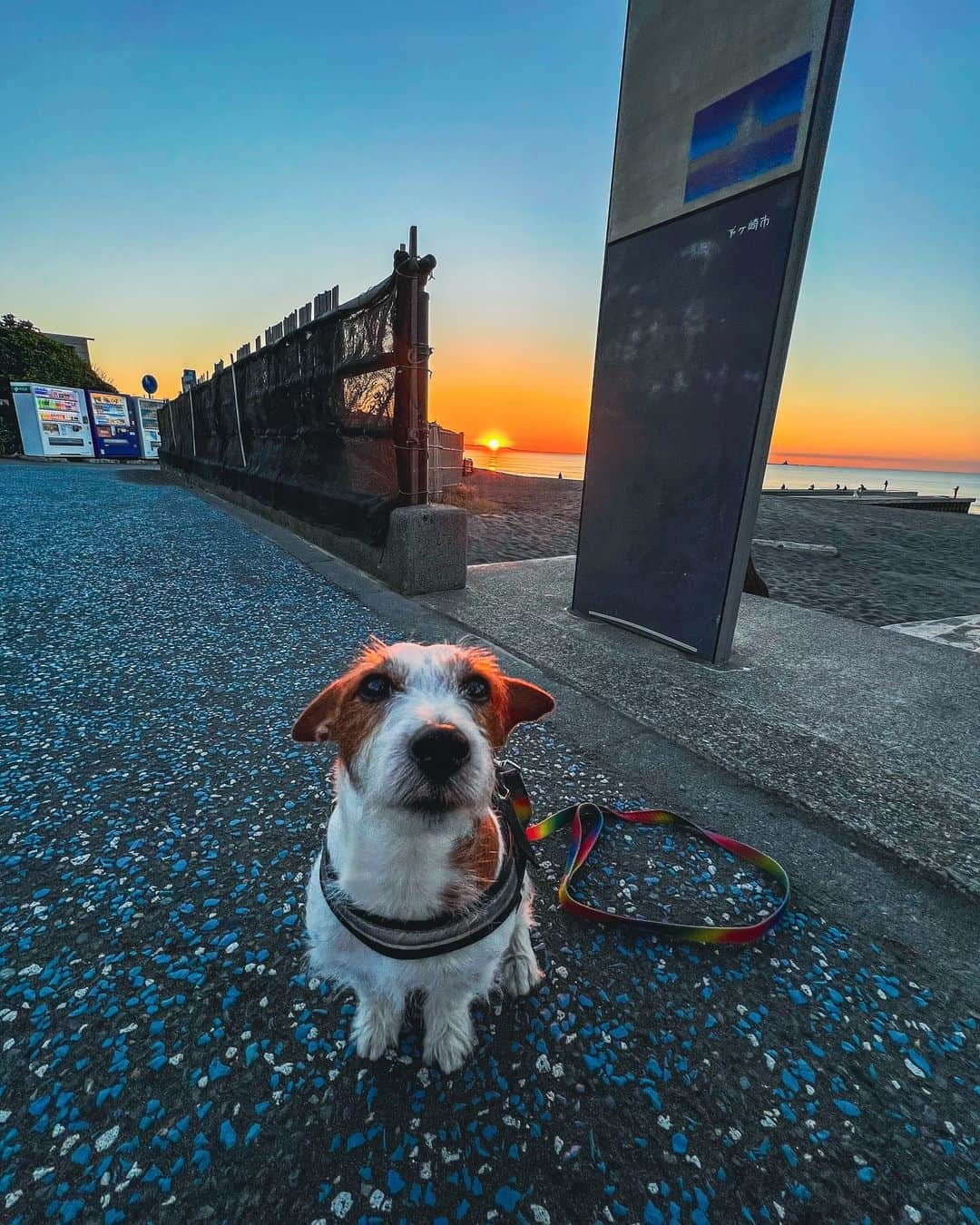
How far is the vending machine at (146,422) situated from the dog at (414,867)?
33549 millimetres

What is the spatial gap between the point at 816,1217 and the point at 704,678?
9.57 ft

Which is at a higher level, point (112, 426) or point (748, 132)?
point (748, 132)

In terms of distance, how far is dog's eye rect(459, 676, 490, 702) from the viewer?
168 centimetres

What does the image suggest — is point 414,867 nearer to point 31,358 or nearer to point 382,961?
point 382,961

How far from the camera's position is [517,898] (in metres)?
1.58

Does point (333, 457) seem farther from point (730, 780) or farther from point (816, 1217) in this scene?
point (816, 1217)

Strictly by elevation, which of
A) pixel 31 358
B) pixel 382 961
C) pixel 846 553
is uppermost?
pixel 31 358

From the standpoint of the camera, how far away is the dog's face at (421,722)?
1.33 meters

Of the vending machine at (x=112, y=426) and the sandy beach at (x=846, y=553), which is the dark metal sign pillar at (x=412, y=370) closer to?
the sandy beach at (x=846, y=553)

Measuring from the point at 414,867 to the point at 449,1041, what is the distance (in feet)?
1.70

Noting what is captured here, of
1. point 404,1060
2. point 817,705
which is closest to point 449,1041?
point 404,1060

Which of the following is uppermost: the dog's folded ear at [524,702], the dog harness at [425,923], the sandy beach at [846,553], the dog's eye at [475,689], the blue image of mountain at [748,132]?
the blue image of mountain at [748,132]

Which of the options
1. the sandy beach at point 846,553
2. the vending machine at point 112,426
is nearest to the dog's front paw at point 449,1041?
the sandy beach at point 846,553

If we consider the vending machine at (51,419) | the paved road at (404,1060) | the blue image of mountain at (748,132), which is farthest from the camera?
the vending machine at (51,419)
